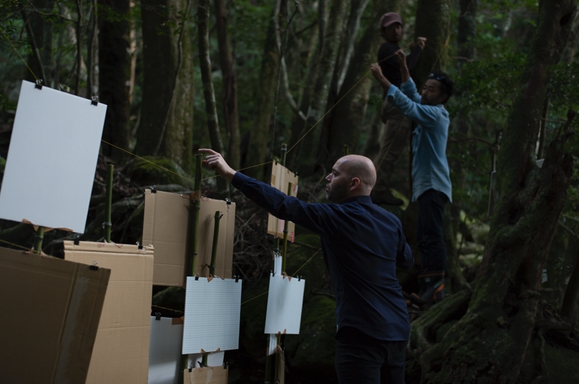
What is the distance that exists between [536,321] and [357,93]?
447cm

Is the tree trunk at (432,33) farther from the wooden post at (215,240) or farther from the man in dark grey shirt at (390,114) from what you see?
the wooden post at (215,240)

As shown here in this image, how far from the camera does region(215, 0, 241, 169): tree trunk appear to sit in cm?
932

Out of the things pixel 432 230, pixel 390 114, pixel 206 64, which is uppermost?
pixel 206 64

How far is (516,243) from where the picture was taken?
438 cm

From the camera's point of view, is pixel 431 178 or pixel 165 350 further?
pixel 431 178

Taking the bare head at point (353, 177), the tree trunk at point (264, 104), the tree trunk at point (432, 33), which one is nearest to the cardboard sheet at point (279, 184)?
the bare head at point (353, 177)

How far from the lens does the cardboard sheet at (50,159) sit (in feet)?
8.34

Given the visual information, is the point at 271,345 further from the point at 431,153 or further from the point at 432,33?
the point at 432,33

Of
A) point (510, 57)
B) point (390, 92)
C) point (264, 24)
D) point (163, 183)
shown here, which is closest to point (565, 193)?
point (390, 92)

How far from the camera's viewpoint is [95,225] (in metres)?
6.04

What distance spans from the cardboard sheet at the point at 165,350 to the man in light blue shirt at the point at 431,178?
2488 millimetres

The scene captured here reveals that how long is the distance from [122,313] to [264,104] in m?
8.15

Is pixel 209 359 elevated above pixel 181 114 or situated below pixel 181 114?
below

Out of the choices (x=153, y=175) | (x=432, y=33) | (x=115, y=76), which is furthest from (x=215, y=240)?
(x=115, y=76)
